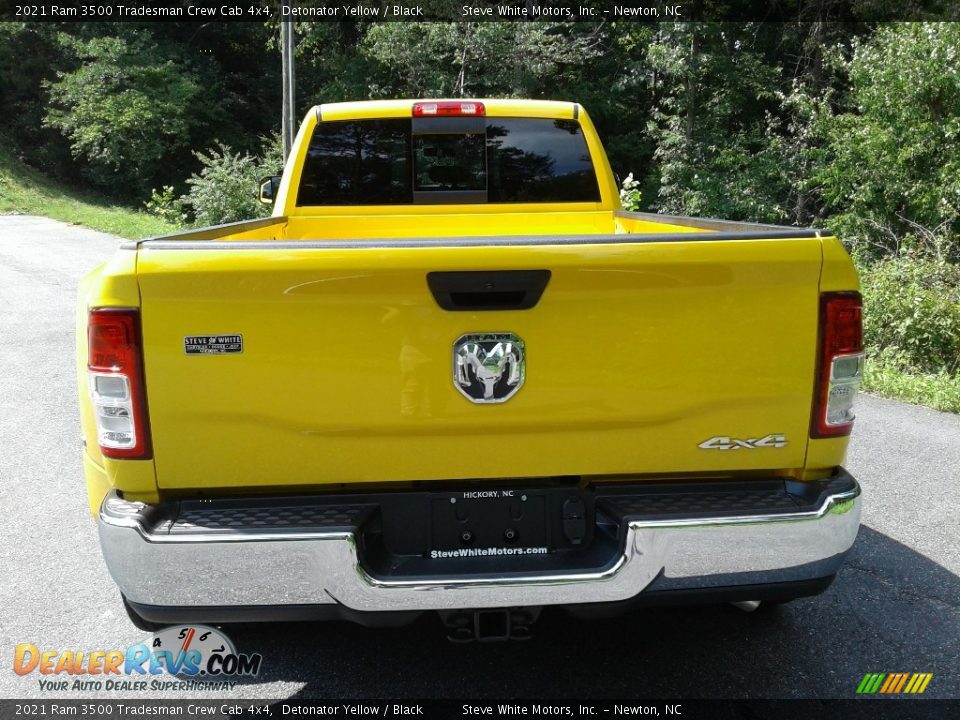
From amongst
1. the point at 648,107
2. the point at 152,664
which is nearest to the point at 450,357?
the point at 152,664

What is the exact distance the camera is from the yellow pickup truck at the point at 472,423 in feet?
7.64

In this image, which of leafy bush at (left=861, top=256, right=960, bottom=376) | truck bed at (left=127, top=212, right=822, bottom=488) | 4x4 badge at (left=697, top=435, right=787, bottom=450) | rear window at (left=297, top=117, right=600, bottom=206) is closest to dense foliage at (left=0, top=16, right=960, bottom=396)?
leafy bush at (left=861, top=256, right=960, bottom=376)

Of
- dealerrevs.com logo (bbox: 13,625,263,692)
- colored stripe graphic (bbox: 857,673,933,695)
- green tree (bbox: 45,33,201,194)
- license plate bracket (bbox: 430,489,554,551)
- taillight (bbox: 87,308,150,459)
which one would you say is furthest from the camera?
green tree (bbox: 45,33,201,194)

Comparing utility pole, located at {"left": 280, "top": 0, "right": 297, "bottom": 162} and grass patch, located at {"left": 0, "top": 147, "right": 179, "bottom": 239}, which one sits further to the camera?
Result: grass patch, located at {"left": 0, "top": 147, "right": 179, "bottom": 239}

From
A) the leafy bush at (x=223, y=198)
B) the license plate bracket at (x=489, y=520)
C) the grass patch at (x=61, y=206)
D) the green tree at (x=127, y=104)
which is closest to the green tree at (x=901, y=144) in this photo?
the license plate bracket at (x=489, y=520)

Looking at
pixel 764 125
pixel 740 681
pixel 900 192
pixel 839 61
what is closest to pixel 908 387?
pixel 740 681

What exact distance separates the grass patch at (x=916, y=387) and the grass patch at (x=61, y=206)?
1891 cm

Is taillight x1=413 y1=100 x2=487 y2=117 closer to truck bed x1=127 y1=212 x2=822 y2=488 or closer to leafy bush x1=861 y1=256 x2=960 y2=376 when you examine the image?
truck bed x1=127 y1=212 x2=822 y2=488

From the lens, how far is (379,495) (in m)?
2.51

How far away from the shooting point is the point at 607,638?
132 inches

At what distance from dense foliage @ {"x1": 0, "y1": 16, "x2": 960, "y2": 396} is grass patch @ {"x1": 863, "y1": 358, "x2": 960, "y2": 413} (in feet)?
2.42

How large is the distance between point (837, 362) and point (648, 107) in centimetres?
3014

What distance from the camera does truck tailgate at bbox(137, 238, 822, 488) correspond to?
2.32m

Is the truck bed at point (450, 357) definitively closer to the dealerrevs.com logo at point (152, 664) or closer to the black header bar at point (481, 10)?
the dealerrevs.com logo at point (152, 664)
